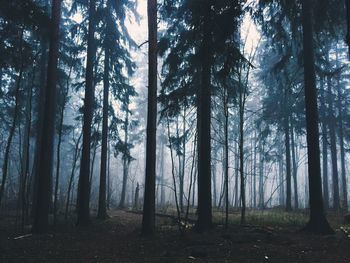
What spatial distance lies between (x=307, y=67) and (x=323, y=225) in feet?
18.6

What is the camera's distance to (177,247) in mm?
9508

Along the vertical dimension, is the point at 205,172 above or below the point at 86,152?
below

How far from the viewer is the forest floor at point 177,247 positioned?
8250mm

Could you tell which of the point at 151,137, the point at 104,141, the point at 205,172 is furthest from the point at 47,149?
the point at 104,141

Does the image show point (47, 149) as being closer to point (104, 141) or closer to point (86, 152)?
point (86, 152)

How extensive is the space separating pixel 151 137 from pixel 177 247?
3.96m

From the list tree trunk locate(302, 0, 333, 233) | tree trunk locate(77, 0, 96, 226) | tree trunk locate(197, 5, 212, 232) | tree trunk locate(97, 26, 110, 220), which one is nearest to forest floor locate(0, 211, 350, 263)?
tree trunk locate(197, 5, 212, 232)

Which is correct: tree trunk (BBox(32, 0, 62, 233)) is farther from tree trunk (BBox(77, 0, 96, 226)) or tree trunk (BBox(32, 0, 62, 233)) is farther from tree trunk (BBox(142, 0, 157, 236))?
tree trunk (BBox(142, 0, 157, 236))

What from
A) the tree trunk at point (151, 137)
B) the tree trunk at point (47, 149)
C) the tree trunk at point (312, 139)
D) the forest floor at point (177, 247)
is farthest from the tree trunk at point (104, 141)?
the tree trunk at point (312, 139)

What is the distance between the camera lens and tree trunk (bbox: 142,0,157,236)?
11.7 metres

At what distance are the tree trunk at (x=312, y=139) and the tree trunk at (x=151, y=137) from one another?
5.39 m

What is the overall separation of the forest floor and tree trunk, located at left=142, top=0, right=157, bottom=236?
0.65 meters

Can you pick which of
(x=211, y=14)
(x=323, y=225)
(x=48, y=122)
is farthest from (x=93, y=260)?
(x=323, y=225)

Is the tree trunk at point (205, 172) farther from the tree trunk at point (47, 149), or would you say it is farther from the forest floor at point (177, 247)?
the tree trunk at point (47, 149)
